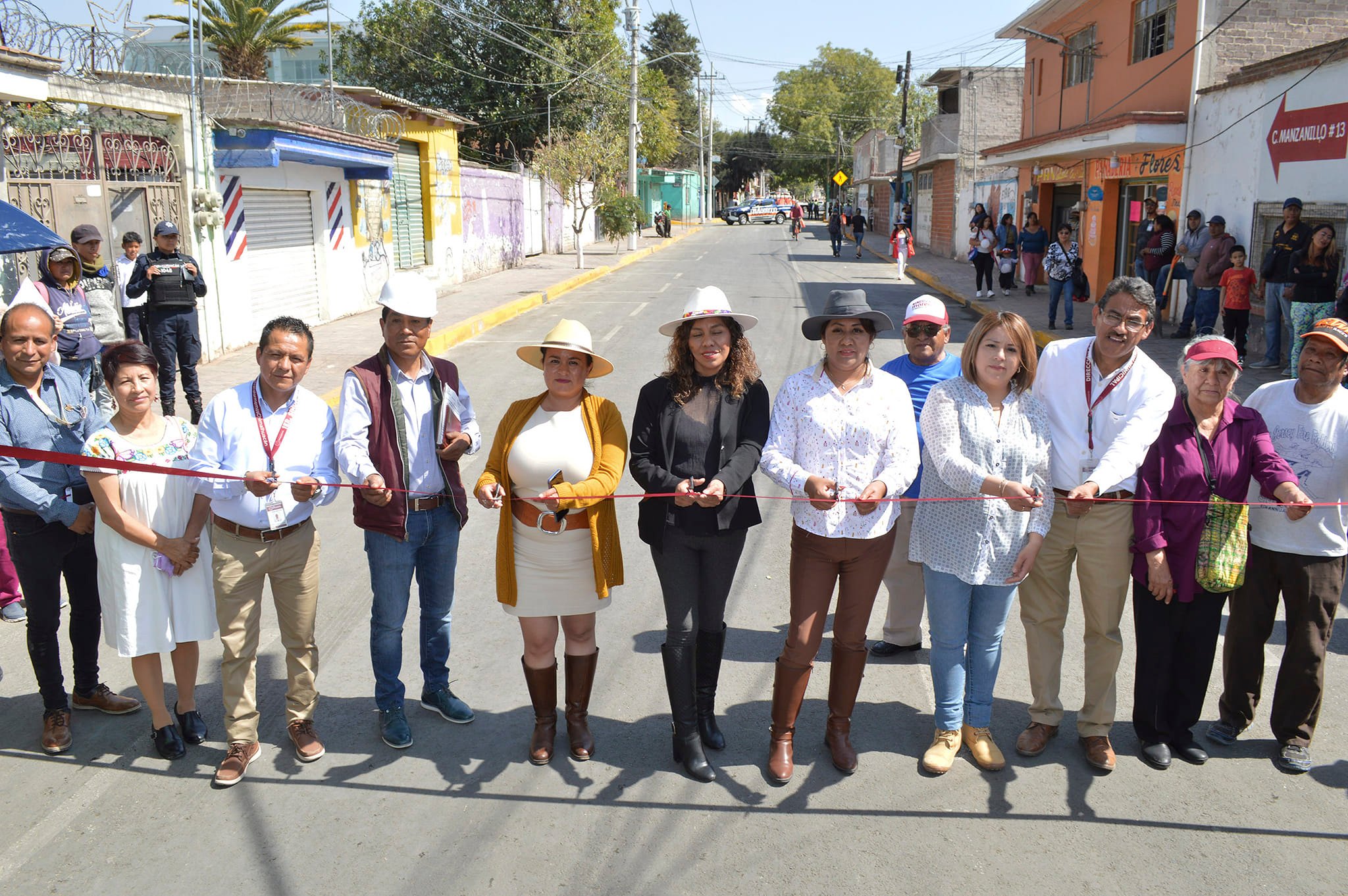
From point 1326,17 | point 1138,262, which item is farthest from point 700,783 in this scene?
point 1326,17

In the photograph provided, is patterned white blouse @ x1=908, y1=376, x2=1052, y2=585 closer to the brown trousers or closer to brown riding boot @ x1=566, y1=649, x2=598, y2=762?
the brown trousers

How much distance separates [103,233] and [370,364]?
8863 mm

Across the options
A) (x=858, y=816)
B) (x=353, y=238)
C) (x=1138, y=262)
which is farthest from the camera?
(x=353, y=238)

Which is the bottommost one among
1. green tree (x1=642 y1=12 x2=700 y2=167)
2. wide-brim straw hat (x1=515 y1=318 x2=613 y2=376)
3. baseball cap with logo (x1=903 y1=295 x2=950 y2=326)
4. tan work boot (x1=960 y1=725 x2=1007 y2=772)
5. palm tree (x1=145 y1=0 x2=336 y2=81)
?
tan work boot (x1=960 y1=725 x2=1007 y2=772)

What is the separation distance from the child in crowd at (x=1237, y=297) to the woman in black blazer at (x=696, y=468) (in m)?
10.8

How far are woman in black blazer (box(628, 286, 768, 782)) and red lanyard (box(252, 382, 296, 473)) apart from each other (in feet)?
4.43

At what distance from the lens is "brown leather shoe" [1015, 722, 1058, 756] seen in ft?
13.5

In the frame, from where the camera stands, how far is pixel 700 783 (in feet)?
12.9

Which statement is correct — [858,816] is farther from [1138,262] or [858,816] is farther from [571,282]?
[571,282]

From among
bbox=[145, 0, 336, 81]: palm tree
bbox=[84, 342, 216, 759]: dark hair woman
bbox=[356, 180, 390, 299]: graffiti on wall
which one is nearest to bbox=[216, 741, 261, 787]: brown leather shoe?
bbox=[84, 342, 216, 759]: dark hair woman

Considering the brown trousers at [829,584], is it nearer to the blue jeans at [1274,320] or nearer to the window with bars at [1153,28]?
the blue jeans at [1274,320]

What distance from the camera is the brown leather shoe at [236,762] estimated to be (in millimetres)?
3869

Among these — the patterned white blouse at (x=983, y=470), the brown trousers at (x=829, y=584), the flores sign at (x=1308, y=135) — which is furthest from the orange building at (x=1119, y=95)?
the brown trousers at (x=829, y=584)

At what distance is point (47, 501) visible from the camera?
3.95 m
